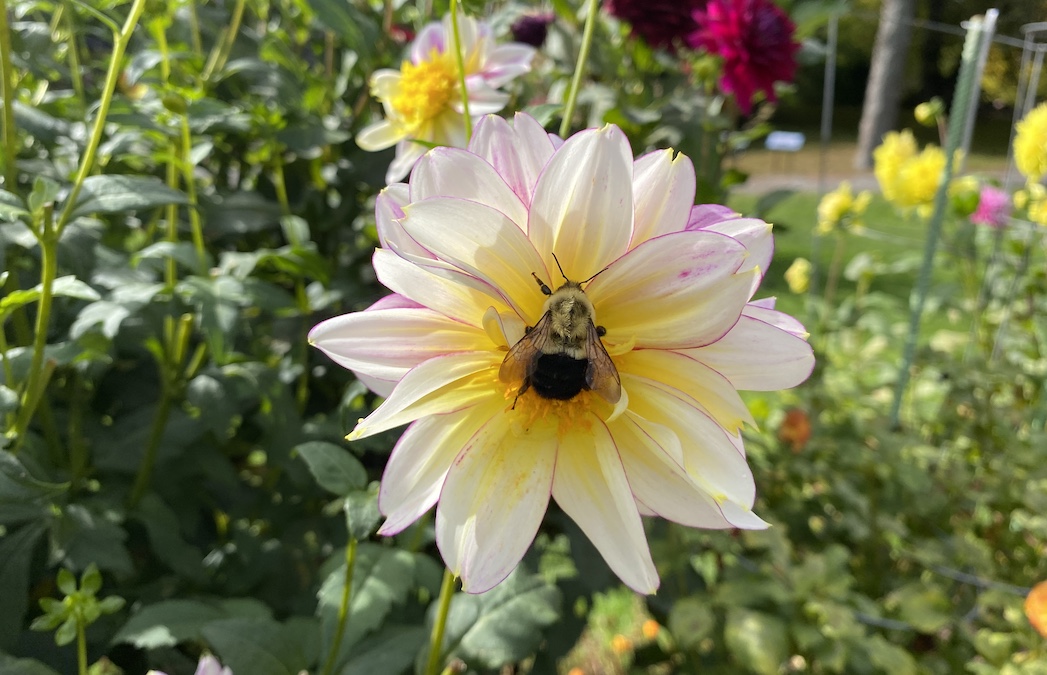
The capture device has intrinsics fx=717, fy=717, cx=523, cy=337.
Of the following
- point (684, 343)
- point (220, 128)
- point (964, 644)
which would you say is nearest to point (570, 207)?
point (684, 343)

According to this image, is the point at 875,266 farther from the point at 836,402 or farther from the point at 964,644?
the point at 964,644

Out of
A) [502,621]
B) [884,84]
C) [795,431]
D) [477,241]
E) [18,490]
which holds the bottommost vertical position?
[884,84]

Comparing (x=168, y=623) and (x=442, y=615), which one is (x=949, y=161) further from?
(x=168, y=623)

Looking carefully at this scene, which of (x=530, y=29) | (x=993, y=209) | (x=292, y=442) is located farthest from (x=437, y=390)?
(x=993, y=209)

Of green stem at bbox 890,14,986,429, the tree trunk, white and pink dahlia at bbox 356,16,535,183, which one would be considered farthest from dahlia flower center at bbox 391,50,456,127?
the tree trunk

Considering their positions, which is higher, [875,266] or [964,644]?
[875,266]

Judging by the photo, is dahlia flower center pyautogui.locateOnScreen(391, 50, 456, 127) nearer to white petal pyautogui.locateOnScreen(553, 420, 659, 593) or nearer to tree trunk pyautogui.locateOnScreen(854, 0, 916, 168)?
white petal pyautogui.locateOnScreen(553, 420, 659, 593)
